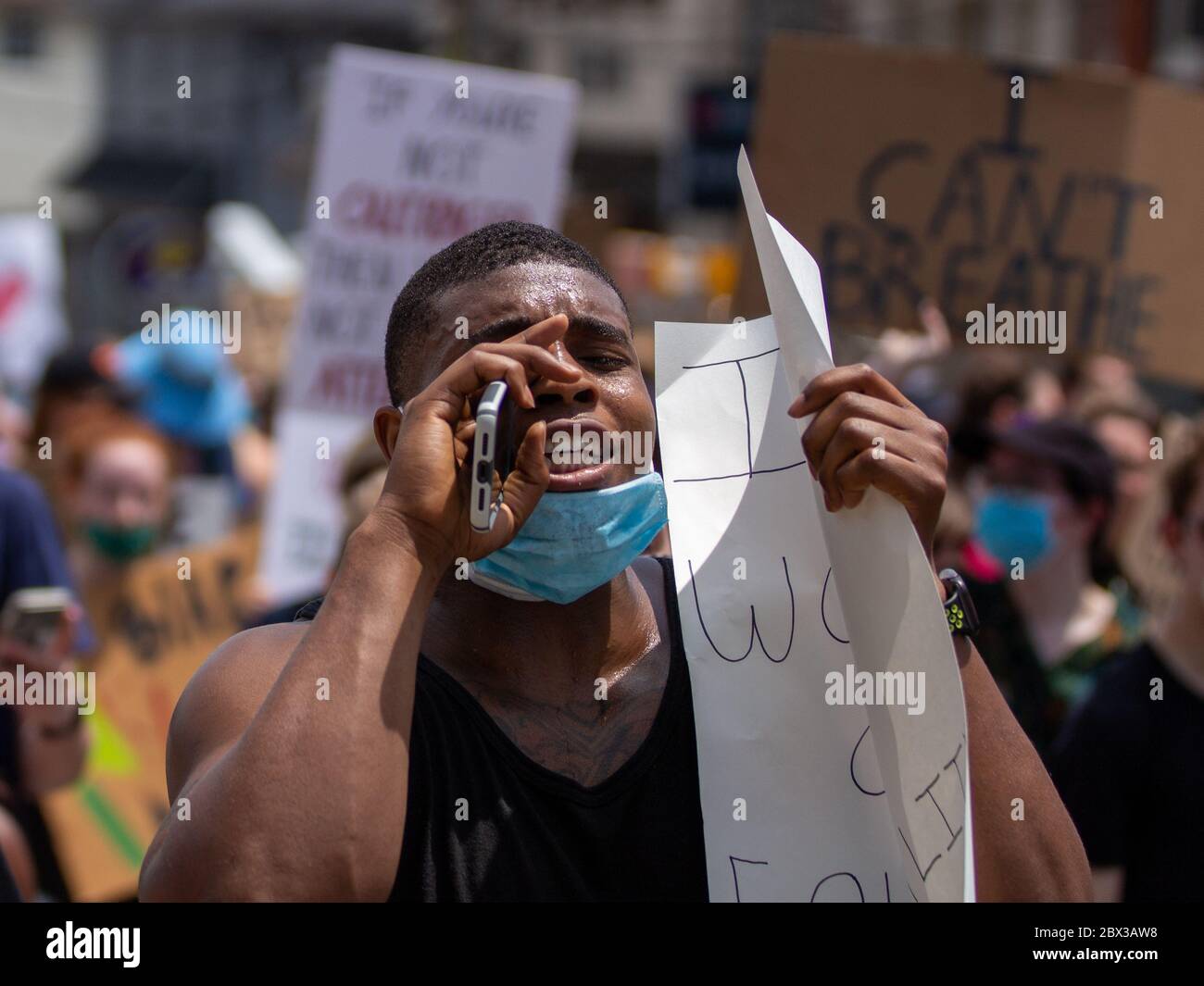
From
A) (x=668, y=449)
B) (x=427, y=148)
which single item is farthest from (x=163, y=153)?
(x=668, y=449)

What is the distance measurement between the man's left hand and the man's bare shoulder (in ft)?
2.00

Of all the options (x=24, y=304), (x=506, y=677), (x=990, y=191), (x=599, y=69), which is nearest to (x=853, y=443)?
(x=506, y=677)

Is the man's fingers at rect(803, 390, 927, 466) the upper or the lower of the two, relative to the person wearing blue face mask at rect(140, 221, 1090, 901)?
upper

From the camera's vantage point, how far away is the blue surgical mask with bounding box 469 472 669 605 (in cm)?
202

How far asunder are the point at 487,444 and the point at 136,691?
3.78 meters

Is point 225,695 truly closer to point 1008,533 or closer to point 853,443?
point 853,443

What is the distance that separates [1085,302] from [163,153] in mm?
38299

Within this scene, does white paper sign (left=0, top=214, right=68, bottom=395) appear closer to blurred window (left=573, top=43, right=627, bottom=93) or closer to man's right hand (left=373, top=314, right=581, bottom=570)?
man's right hand (left=373, top=314, right=581, bottom=570)

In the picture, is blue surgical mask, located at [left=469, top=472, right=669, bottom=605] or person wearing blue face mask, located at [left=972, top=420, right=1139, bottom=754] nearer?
blue surgical mask, located at [left=469, top=472, right=669, bottom=605]

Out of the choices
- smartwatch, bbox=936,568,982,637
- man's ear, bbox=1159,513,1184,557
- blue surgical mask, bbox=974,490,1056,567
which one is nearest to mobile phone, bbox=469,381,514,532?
smartwatch, bbox=936,568,982,637

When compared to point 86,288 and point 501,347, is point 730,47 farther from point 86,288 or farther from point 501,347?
point 501,347

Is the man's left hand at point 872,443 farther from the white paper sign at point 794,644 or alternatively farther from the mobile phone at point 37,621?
the mobile phone at point 37,621

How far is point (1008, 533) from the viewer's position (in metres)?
4.76

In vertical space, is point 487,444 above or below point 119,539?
above
